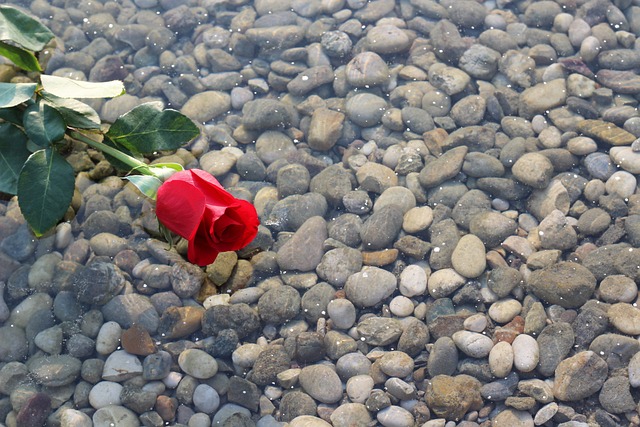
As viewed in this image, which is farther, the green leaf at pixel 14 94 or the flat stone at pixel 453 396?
the flat stone at pixel 453 396

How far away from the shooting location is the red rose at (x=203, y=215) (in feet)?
3.52

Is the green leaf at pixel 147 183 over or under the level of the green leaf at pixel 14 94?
under

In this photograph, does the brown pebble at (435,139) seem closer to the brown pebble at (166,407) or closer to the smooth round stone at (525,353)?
the smooth round stone at (525,353)

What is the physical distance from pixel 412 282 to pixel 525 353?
0.38 m

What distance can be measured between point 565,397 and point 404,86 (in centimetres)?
125

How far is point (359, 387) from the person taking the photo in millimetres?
1740

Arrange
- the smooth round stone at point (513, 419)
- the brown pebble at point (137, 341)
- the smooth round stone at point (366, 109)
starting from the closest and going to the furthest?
1. the smooth round stone at point (513, 419)
2. the brown pebble at point (137, 341)
3. the smooth round stone at point (366, 109)

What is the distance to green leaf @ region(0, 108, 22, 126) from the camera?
140 cm

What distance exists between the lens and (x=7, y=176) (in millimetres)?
1377

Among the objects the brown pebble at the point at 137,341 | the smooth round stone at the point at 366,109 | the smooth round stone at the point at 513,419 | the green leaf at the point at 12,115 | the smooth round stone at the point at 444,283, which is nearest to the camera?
the green leaf at the point at 12,115

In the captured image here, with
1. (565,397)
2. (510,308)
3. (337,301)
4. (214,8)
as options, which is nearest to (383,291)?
(337,301)

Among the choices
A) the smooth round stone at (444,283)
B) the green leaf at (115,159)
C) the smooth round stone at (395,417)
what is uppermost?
the green leaf at (115,159)

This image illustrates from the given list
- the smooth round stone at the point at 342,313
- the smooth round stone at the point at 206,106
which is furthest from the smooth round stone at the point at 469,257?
the smooth round stone at the point at 206,106

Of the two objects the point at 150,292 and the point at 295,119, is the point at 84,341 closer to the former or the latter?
the point at 150,292
